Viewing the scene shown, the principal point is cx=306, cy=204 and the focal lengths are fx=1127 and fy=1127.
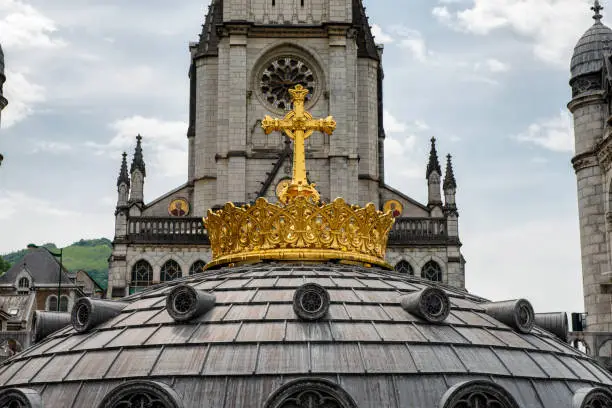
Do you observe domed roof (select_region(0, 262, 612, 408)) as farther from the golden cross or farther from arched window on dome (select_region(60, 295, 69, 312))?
arched window on dome (select_region(60, 295, 69, 312))

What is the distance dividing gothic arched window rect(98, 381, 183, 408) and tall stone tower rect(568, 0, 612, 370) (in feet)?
122

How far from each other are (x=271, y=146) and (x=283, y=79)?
16.2 feet

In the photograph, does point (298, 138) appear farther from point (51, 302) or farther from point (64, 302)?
point (51, 302)

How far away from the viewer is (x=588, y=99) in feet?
169

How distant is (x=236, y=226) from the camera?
17484 mm

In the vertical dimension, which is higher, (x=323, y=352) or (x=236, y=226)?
(x=236, y=226)

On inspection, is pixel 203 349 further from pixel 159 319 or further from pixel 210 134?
pixel 210 134

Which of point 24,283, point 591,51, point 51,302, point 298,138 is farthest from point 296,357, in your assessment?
point 24,283

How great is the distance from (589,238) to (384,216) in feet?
114

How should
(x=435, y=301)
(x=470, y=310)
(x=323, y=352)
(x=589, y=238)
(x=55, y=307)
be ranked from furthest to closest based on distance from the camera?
(x=55, y=307), (x=589, y=238), (x=470, y=310), (x=435, y=301), (x=323, y=352)

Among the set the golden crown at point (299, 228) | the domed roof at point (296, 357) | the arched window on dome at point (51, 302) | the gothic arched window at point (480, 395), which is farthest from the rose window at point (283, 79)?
the gothic arched window at point (480, 395)

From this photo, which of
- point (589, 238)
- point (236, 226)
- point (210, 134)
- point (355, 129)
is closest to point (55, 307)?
point (210, 134)

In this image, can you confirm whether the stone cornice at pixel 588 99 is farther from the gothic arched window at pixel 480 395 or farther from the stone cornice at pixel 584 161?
the gothic arched window at pixel 480 395

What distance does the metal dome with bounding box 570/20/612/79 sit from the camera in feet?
172
